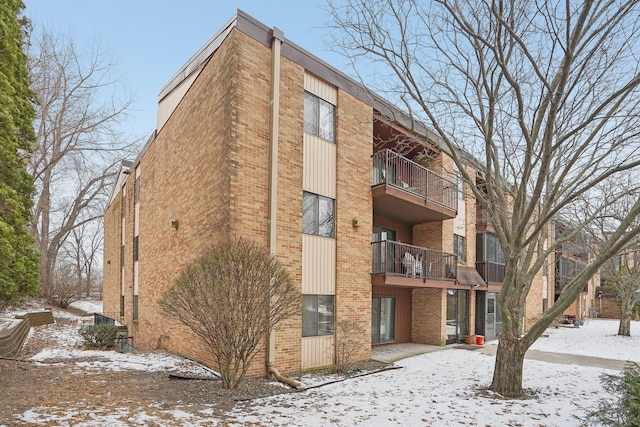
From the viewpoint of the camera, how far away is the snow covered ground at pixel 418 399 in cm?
629

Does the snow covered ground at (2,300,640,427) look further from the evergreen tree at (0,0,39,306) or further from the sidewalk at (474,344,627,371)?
the evergreen tree at (0,0,39,306)

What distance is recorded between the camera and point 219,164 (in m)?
9.50

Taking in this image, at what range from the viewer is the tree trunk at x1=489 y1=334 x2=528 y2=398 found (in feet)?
26.0

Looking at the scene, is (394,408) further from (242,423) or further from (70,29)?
(70,29)

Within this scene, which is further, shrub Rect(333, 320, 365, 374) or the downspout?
shrub Rect(333, 320, 365, 374)

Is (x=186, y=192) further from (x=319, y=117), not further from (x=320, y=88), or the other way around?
(x=320, y=88)

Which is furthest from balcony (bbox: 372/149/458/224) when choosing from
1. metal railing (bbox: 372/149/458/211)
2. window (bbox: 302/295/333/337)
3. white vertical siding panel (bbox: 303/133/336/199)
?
window (bbox: 302/295/333/337)

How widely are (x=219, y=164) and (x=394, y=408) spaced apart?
251 inches

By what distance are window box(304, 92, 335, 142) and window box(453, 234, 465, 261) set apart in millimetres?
8375

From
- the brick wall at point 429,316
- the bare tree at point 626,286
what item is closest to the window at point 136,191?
the brick wall at point 429,316

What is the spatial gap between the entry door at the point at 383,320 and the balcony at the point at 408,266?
1666 millimetres

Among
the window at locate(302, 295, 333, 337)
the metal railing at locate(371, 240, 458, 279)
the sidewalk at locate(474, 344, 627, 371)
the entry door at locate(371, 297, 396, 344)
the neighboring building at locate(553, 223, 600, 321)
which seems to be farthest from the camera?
the neighboring building at locate(553, 223, 600, 321)

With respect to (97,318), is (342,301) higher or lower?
higher

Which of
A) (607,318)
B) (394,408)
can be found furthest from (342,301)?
(607,318)
